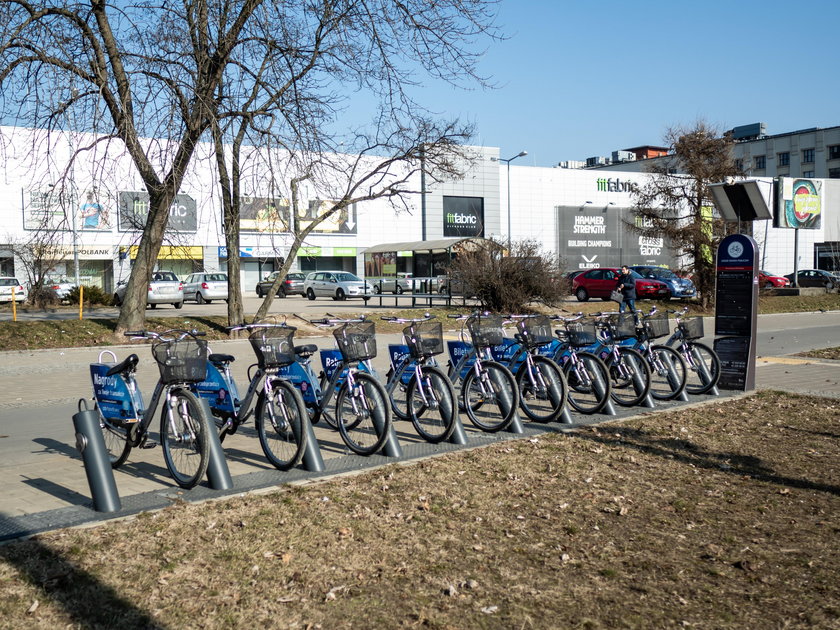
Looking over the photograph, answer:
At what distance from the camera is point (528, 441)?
7.67 metres

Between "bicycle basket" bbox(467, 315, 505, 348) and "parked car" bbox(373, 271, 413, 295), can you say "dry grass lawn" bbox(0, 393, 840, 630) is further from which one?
"parked car" bbox(373, 271, 413, 295)

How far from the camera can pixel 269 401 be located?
6656 millimetres

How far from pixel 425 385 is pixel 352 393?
84 centimetres

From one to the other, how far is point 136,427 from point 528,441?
132 inches

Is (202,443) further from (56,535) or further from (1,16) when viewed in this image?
(1,16)

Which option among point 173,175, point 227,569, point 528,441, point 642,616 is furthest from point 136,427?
point 173,175

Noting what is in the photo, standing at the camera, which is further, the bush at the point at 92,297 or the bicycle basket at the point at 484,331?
the bush at the point at 92,297

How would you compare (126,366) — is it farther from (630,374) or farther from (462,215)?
(462,215)

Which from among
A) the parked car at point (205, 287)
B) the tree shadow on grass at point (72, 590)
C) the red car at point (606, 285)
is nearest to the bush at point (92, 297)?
the parked car at point (205, 287)

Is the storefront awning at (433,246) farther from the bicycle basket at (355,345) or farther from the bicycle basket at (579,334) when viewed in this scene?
the bicycle basket at (355,345)

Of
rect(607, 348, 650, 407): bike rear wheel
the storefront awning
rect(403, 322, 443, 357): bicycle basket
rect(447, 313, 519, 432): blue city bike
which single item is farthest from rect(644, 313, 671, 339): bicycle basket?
the storefront awning

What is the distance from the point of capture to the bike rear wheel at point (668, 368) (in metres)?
9.95

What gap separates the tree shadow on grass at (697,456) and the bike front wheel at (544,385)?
19.4 inches

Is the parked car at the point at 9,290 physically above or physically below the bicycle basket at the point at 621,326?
below
